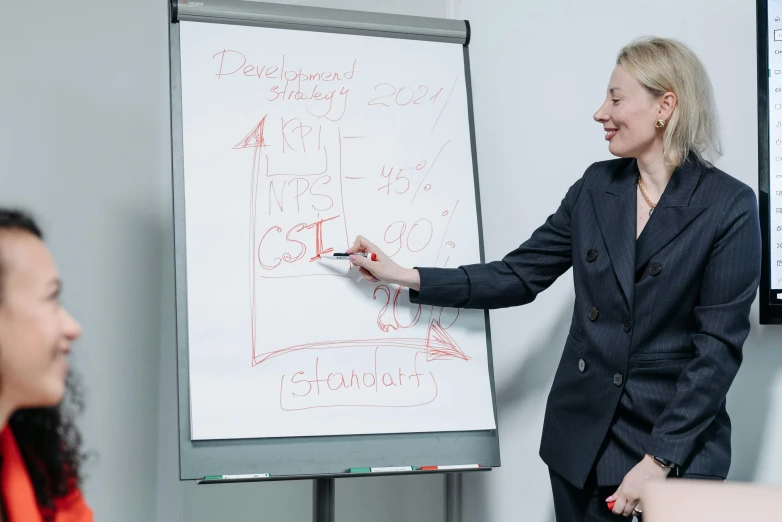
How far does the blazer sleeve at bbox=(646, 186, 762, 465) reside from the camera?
1478 millimetres

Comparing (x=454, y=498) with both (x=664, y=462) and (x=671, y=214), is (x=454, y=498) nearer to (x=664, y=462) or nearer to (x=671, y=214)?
(x=664, y=462)

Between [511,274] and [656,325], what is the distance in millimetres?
397

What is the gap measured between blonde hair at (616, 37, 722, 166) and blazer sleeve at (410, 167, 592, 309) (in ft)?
0.76

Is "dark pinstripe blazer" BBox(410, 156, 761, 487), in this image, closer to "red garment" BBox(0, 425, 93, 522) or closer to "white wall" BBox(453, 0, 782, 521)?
"white wall" BBox(453, 0, 782, 521)

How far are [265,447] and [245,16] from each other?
96cm

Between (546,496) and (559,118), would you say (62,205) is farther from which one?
(546,496)

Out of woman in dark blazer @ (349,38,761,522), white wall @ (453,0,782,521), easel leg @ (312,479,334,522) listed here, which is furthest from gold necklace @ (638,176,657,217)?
easel leg @ (312,479,334,522)

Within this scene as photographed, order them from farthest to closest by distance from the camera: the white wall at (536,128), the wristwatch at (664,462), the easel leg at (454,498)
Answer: the easel leg at (454,498), the white wall at (536,128), the wristwatch at (664,462)

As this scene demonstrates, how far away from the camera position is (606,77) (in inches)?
87.0

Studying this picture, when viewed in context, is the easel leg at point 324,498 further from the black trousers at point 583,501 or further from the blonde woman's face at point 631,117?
the blonde woman's face at point 631,117

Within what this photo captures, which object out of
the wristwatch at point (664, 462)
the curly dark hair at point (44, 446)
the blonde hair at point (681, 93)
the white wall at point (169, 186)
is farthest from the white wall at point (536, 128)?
the curly dark hair at point (44, 446)

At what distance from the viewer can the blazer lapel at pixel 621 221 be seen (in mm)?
1584

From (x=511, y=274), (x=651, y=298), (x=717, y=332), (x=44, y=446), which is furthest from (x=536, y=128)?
(x=44, y=446)

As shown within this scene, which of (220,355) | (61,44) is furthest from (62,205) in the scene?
(220,355)
